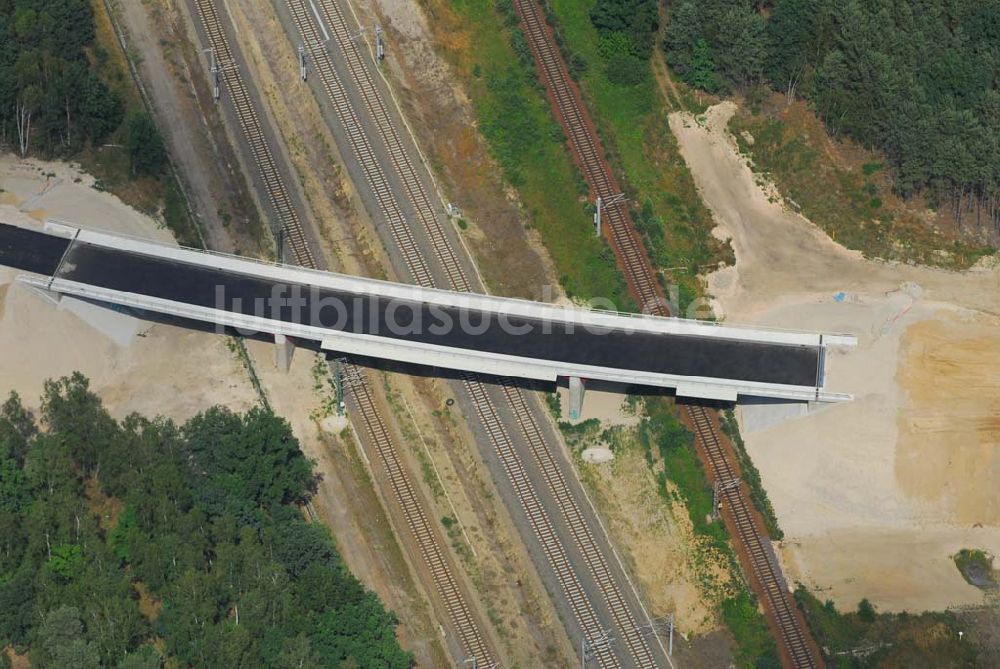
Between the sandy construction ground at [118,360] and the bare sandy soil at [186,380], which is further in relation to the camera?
the sandy construction ground at [118,360]

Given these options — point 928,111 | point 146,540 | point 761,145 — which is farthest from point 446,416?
point 928,111

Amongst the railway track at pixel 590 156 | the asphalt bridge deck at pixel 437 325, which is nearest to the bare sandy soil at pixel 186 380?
the asphalt bridge deck at pixel 437 325

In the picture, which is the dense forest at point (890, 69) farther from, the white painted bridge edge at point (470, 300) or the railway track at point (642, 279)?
the white painted bridge edge at point (470, 300)

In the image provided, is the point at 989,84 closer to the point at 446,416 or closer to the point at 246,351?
the point at 446,416

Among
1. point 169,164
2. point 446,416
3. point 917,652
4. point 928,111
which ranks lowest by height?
point 917,652

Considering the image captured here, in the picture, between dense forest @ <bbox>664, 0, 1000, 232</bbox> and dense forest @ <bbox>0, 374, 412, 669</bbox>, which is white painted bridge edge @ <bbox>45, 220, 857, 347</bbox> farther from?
dense forest @ <bbox>664, 0, 1000, 232</bbox>

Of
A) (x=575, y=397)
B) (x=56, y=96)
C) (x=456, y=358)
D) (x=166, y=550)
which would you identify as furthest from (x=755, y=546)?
(x=56, y=96)
